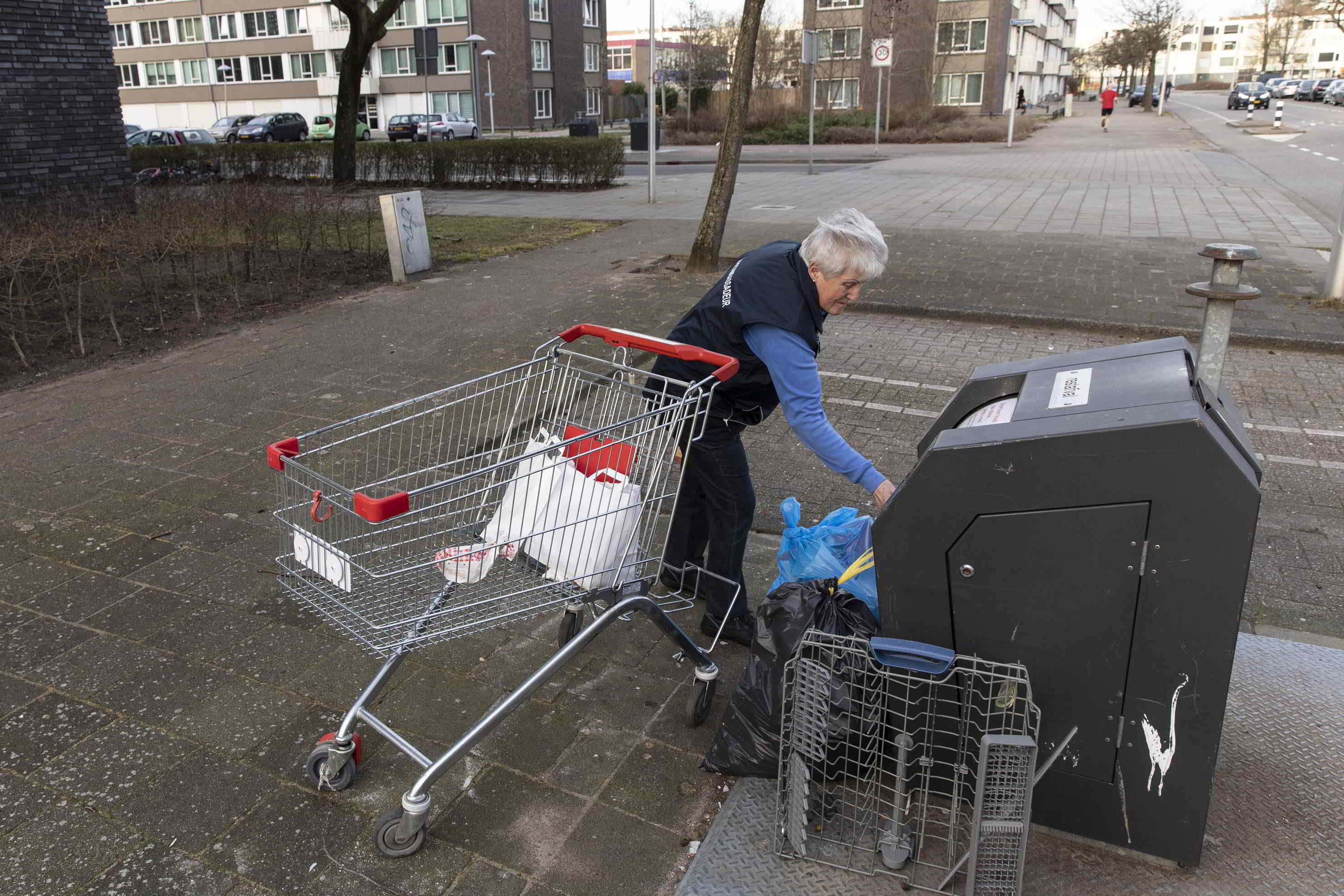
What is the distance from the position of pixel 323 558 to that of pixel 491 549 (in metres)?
0.45

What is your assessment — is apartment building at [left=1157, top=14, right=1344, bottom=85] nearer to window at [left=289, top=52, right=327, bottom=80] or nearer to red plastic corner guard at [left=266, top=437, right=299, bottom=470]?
window at [left=289, top=52, right=327, bottom=80]

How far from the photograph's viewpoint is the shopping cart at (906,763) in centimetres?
232

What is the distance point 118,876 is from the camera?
252 centimetres

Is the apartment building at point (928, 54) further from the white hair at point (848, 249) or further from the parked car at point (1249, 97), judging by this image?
the white hair at point (848, 249)

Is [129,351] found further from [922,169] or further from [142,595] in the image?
[922,169]

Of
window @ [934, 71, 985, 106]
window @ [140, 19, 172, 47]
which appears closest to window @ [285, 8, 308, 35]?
window @ [140, 19, 172, 47]

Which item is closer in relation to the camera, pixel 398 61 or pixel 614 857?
pixel 614 857

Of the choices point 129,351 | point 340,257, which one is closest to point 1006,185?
point 340,257

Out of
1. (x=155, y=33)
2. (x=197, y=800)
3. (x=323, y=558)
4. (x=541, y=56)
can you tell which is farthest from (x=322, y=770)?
(x=155, y=33)

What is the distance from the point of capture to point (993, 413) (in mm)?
2807

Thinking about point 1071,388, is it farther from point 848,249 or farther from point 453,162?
point 453,162

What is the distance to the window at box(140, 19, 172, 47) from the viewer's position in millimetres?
63281

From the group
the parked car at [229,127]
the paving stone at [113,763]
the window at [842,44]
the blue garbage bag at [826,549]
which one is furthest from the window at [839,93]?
the paving stone at [113,763]

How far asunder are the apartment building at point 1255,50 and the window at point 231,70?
2412 inches
